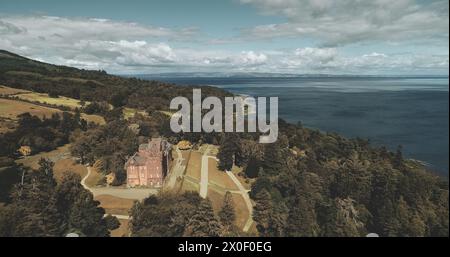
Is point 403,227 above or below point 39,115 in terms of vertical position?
below

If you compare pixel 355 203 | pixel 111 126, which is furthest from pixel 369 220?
pixel 111 126

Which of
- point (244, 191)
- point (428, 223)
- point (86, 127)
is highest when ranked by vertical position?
point (86, 127)

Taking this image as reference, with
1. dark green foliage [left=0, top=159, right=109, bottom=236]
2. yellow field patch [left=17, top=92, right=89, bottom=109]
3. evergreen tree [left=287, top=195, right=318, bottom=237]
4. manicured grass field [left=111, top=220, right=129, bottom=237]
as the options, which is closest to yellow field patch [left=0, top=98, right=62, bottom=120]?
yellow field patch [left=17, top=92, right=89, bottom=109]

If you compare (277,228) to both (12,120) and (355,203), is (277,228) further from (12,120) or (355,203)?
(12,120)

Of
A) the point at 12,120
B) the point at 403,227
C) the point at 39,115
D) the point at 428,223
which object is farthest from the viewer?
the point at 39,115

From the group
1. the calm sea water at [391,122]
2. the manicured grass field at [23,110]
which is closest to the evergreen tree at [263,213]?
the calm sea water at [391,122]

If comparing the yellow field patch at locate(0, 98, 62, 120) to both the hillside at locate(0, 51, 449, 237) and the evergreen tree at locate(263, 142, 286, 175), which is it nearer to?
the hillside at locate(0, 51, 449, 237)

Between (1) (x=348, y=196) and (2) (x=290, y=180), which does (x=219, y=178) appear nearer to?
(2) (x=290, y=180)

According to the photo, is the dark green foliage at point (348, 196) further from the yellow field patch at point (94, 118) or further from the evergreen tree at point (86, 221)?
the yellow field patch at point (94, 118)

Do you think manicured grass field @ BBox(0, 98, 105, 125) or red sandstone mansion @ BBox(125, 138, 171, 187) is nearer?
red sandstone mansion @ BBox(125, 138, 171, 187)

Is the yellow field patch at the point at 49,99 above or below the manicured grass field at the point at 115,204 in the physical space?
above

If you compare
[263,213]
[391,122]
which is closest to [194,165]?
[263,213]
